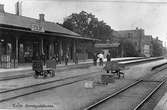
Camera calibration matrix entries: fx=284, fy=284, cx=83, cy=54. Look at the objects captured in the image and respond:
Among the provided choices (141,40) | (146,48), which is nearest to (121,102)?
(146,48)

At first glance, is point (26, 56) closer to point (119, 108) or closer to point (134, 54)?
point (119, 108)

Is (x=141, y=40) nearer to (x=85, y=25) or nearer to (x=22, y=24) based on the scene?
(x=85, y=25)

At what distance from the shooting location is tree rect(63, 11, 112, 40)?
184 ft

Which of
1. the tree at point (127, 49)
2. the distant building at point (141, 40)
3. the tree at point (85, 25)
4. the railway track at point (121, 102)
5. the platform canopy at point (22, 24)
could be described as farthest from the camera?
the distant building at point (141, 40)

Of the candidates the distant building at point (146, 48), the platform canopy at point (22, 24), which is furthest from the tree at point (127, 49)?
the platform canopy at point (22, 24)

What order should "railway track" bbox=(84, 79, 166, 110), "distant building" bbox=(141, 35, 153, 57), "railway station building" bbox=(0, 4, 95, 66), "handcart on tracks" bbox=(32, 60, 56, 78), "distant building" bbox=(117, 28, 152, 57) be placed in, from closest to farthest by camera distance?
1. "railway track" bbox=(84, 79, 166, 110)
2. "handcart on tracks" bbox=(32, 60, 56, 78)
3. "railway station building" bbox=(0, 4, 95, 66)
4. "distant building" bbox=(117, 28, 152, 57)
5. "distant building" bbox=(141, 35, 153, 57)

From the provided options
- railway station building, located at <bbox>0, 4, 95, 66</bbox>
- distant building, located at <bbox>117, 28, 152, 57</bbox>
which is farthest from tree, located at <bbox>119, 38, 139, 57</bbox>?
railway station building, located at <bbox>0, 4, 95, 66</bbox>

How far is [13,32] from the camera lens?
2441cm

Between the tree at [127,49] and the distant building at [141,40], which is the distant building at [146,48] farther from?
the tree at [127,49]

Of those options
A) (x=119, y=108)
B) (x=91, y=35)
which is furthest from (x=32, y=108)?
(x=91, y=35)

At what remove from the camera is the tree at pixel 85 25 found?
184ft

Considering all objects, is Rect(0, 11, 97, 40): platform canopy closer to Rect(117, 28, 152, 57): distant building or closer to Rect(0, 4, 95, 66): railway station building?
Rect(0, 4, 95, 66): railway station building

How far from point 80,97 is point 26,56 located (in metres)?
20.9

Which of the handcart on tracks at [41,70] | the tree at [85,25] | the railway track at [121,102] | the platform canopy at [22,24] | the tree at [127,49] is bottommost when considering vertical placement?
the railway track at [121,102]
